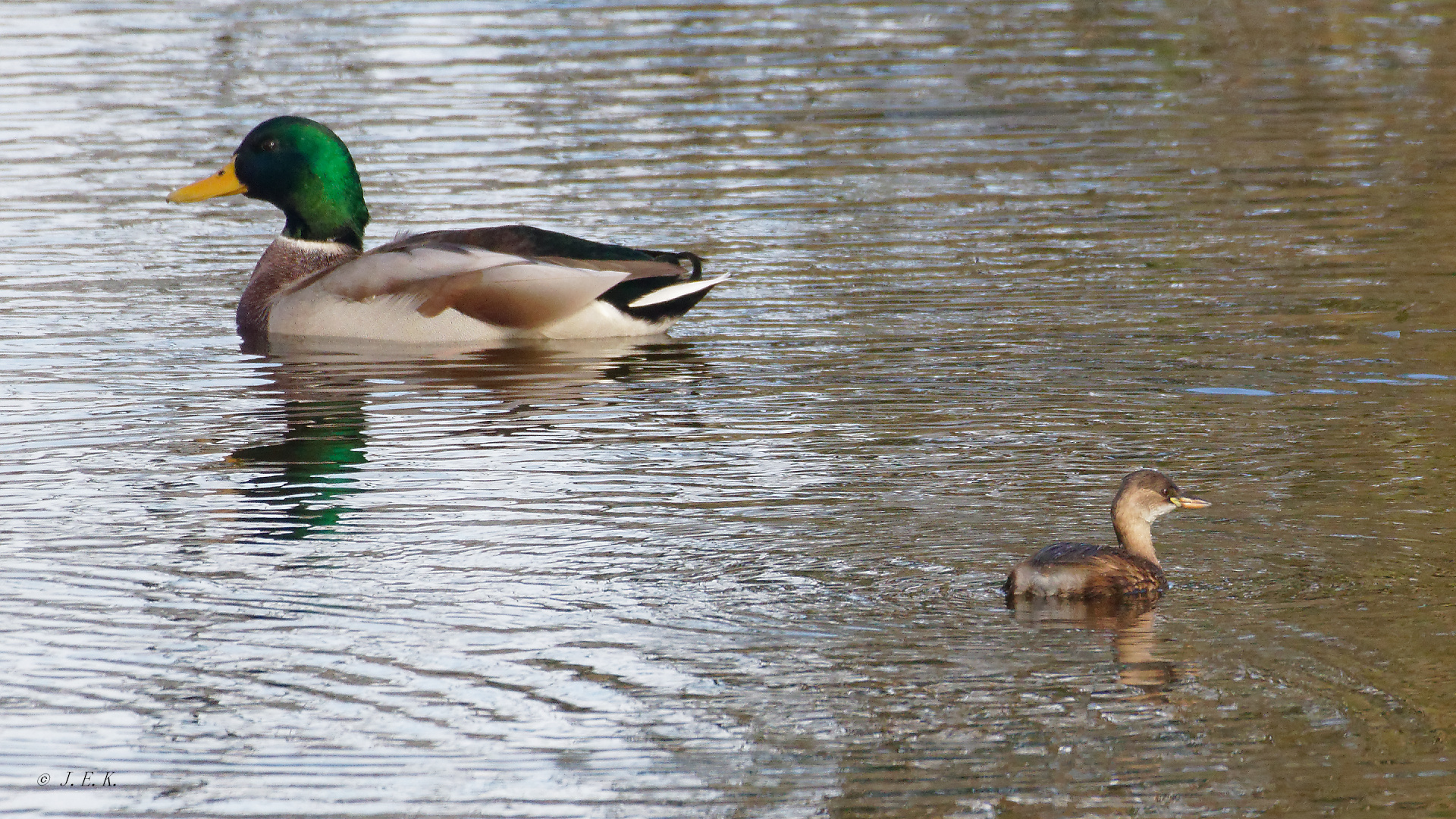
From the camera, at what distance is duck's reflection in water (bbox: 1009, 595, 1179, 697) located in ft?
19.7

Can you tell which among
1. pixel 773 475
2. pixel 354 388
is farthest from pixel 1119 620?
pixel 354 388

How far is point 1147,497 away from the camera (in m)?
6.91

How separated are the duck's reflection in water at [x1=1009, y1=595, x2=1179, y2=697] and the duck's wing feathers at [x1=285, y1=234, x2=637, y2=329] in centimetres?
555

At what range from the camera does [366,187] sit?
16.1m

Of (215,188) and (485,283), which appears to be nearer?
(485,283)

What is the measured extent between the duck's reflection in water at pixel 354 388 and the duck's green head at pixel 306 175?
3.69 ft

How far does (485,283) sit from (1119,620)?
6.00 meters

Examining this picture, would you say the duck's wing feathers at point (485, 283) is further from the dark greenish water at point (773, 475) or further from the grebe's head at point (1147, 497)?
the grebe's head at point (1147, 497)

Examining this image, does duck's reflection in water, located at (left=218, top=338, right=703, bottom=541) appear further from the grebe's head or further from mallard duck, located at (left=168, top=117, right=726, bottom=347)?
the grebe's head

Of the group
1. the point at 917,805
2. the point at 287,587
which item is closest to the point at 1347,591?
the point at 917,805

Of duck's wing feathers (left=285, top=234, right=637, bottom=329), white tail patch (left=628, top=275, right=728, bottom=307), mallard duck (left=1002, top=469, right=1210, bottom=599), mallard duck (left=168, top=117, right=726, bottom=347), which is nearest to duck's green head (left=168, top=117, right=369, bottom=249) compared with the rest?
mallard duck (left=168, top=117, right=726, bottom=347)

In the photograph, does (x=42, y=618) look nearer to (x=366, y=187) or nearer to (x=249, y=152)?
(x=249, y=152)

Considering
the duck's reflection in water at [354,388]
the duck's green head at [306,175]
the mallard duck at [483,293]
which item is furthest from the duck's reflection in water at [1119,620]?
the duck's green head at [306,175]

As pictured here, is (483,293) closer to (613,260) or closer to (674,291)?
(613,260)
